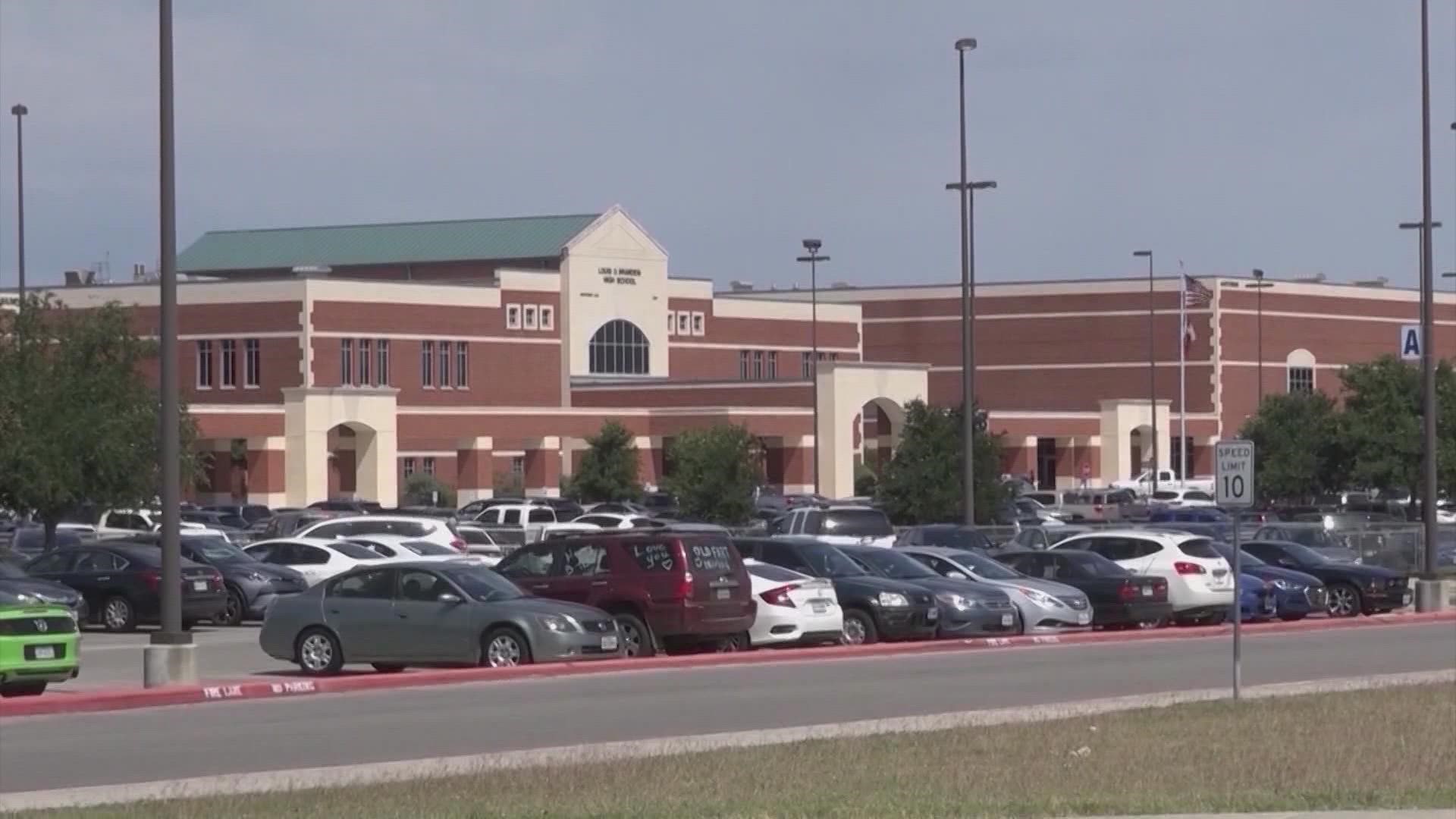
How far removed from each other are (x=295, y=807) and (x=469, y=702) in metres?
8.62

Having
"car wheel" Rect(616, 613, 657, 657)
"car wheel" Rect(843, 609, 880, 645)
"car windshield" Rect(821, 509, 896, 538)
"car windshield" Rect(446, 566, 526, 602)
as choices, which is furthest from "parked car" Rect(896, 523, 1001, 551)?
"car windshield" Rect(446, 566, 526, 602)

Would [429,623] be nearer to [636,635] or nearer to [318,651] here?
[318,651]

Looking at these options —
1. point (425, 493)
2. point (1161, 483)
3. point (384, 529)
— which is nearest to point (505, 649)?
point (384, 529)

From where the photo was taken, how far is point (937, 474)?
189 feet

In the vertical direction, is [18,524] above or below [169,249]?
below

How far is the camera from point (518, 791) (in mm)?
15453

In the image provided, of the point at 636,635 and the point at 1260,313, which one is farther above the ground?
the point at 1260,313

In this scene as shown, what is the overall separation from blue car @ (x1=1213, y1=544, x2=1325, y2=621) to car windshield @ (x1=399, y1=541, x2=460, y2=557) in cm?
1491

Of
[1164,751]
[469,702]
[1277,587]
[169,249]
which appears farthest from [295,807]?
[1277,587]

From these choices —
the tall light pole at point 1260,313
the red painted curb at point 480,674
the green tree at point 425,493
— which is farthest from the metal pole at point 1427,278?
the tall light pole at point 1260,313

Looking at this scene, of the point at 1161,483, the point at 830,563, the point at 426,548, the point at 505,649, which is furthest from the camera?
the point at 1161,483

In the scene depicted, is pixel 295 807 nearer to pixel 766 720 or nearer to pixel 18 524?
pixel 766 720

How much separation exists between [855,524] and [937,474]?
356 inches

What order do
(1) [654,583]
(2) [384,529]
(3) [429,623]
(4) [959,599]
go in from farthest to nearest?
1. (2) [384,529]
2. (4) [959,599]
3. (1) [654,583]
4. (3) [429,623]
